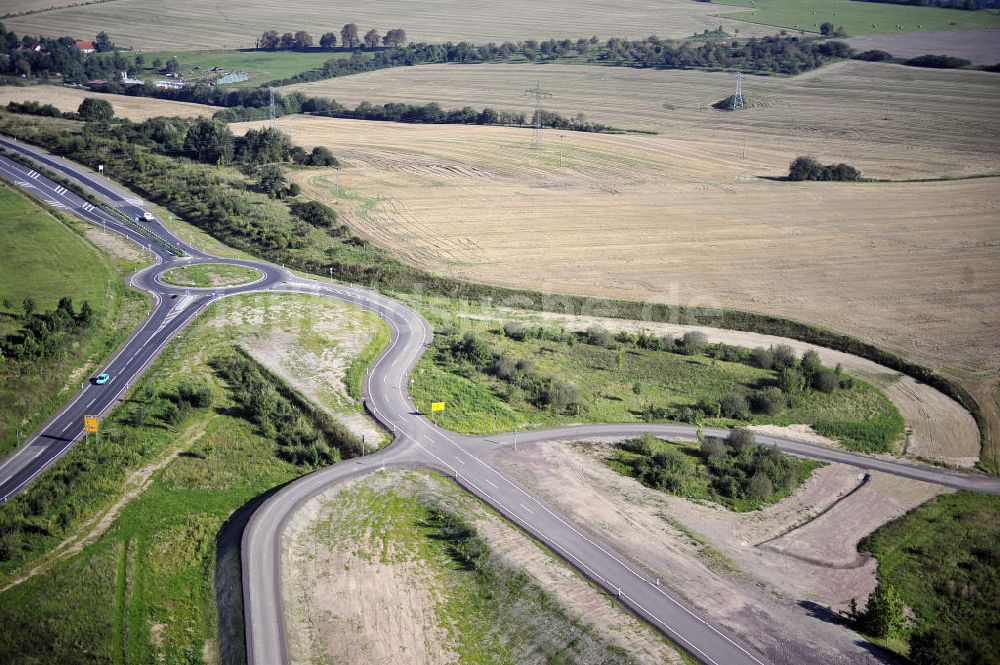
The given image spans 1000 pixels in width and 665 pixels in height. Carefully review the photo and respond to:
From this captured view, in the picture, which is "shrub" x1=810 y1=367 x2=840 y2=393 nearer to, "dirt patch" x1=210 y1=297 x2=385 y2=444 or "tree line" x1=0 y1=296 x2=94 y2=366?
"dirt patch" x1=210 y1=297 x2=385 y2=444

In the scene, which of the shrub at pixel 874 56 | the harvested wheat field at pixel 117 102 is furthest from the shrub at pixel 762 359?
the shrub at pixel 874 56

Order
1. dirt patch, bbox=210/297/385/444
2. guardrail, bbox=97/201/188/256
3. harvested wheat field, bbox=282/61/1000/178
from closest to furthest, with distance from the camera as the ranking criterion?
dirt patch, bbox=210/297/385/444, guardrail, bbox=97/201/188/256, harvested wheat field, bbox=282/61/1000/178

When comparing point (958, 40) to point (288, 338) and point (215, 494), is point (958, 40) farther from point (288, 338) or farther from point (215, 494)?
point (215, 494)

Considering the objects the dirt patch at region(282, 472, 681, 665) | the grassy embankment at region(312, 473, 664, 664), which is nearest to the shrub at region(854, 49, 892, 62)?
the grassy embankment at region(312, 473, 664, 664)

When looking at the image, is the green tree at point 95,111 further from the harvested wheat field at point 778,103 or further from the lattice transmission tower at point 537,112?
the lattice transmission tower at point 537,112

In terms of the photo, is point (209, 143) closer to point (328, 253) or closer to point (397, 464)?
point (328, 253)
